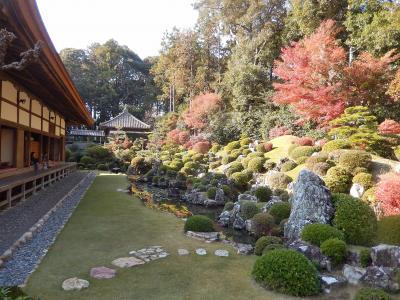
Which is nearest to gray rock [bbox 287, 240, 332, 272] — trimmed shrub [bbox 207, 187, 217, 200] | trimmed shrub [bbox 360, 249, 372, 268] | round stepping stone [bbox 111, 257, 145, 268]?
trimmed shrub [bbox 360, 249, 372, 268]

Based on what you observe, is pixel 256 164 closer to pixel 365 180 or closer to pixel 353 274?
pixel 365 180

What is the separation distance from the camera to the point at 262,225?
8.86 m

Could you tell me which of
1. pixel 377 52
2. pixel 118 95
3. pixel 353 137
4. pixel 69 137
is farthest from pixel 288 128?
pixel 118 95

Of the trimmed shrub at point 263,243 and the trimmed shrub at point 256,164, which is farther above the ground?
the trimmed shrub at point 256,164

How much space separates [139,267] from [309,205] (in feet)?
12.8

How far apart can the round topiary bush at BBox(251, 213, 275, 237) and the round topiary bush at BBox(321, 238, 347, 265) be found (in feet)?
8.91

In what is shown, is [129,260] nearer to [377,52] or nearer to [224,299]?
[224,299]

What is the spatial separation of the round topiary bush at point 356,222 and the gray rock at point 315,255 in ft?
3.58

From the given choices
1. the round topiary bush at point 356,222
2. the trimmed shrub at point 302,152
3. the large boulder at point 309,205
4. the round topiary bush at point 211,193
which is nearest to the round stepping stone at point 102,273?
the large boulder at point 309,205

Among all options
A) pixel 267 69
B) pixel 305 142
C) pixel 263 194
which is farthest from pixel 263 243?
pixel 267 69

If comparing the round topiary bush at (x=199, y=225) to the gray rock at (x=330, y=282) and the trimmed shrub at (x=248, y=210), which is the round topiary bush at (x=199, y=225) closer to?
the trimmed shrub at (x=248, y=210)

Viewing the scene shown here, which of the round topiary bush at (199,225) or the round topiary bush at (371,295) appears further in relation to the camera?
the round topiary bush at (199,225)

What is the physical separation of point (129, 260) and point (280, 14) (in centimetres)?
2793

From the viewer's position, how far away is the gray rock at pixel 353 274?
17.7ft
